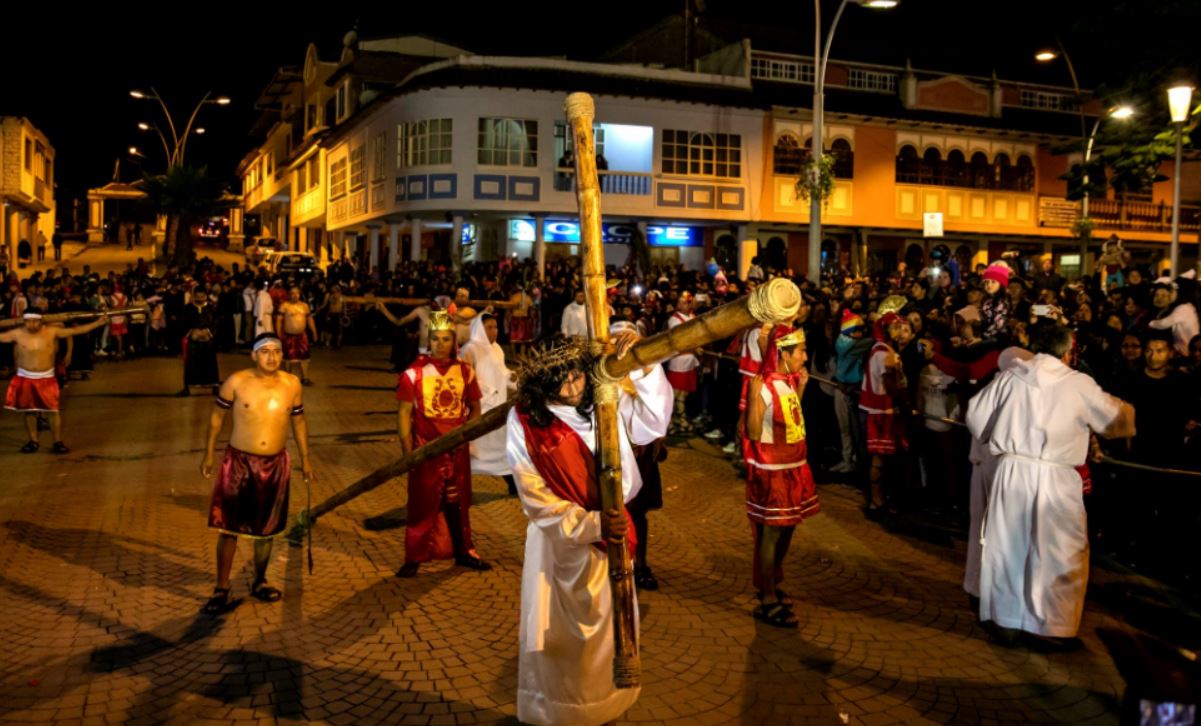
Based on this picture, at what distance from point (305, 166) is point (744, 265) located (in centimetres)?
2527

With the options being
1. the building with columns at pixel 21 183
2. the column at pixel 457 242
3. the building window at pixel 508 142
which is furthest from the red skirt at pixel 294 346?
the building with columns at pixel 21 183

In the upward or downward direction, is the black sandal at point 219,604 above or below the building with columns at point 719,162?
below

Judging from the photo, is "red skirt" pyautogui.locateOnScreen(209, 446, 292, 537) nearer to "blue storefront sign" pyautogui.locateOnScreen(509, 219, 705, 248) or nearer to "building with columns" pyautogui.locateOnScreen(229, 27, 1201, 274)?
"building with columns" pyautogui.locateOnScreen(229, 27, 1201, 274)

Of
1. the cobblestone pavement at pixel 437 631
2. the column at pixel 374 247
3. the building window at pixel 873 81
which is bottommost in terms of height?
the cobblestone pavement at pixel 437 631

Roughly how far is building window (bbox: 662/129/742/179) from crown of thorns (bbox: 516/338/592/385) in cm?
2510

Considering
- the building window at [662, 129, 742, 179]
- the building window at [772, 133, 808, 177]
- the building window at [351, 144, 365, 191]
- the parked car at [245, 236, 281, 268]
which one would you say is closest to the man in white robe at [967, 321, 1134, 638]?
the building window at [662, 129, 742, 179]

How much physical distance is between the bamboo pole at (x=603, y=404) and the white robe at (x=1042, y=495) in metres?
2.98

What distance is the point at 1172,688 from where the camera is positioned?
94.6 inches

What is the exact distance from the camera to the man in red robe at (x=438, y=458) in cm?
686

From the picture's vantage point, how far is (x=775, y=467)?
233 inches

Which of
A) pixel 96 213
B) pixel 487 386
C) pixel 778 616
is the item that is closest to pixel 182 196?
pixel 96 213

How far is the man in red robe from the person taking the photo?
270 inches

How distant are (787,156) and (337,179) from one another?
18.7 metres

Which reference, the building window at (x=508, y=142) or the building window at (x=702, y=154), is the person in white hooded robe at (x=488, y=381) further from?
the building window at (x=702, y=154)
